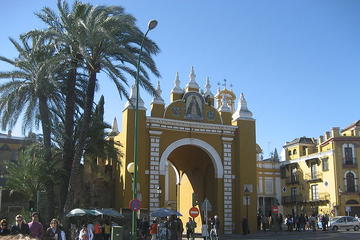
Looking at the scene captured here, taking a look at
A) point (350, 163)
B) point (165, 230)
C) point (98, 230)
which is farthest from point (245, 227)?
point (350, 163)

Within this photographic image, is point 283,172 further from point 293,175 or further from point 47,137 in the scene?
point 47,137

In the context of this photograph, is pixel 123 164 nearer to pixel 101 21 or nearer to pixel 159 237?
pixel 159 237

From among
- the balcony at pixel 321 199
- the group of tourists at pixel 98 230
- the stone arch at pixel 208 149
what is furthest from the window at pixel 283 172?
the group of tourists at pixel 98 230

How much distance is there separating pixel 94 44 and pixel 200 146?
42.9ft

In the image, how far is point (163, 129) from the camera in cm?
3100

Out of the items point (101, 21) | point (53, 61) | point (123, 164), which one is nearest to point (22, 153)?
point (123, 164)

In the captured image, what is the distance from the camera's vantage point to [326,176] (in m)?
50.8

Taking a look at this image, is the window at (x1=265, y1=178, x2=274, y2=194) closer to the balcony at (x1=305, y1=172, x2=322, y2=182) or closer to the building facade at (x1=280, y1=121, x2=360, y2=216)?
the building facade at (x1=280, y1=121, x2=360, y2=216)

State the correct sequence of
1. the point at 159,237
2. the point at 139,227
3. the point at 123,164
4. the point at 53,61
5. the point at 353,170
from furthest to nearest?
the point at 353,170 < the point at 123,164 < the point at 139,227 < the point at 159,237 < the point at 53,61

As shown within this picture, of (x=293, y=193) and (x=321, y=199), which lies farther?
(x=293, y=193)

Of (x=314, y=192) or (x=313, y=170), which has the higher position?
(x=313, y=170)

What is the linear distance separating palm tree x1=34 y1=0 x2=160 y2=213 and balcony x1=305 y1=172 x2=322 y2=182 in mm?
33261

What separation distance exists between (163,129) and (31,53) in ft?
33.9

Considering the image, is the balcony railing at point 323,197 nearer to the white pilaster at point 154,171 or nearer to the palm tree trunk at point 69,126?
the white pilaster at point 154,171
